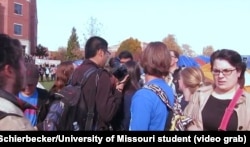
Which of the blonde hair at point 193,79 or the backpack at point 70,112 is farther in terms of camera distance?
the blonde hair at point 193,79

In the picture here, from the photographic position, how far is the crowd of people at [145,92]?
2.44m

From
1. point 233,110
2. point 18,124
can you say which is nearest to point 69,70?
point 233,110

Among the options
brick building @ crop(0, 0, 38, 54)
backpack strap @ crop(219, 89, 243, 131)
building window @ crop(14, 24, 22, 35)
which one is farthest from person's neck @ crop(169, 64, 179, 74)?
building window @ crop(14, 24, 22, 35)

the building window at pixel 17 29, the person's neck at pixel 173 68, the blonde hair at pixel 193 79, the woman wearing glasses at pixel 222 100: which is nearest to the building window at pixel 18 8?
the building window at pixel 17 29

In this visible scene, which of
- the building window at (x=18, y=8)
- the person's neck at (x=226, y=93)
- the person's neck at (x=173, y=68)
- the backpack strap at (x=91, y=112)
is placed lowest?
the backpack strap at (x=91, y=112)

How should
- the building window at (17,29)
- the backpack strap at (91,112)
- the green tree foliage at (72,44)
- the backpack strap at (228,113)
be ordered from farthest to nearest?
the green tree foliage at (72,44) → the building window at (17,29) → the backpack strap at (91,112) → the backpack strap at (228,113)

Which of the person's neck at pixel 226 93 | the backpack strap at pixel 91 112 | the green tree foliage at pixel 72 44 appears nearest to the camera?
the person's neck at pixel 226 93

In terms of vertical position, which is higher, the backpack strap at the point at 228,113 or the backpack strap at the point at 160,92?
the backpack strap at the point at 160,92

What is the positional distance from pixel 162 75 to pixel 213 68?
1.93ft

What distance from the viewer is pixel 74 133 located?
9.41 ft

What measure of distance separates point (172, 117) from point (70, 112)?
3.21 ft

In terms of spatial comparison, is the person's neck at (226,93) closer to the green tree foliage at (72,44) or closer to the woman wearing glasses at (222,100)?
the woman wearing glasses at (222,100)

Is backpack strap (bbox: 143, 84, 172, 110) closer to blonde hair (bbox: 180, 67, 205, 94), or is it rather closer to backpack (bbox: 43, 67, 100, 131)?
backpack (bbox: 43, 67, 100, 131)

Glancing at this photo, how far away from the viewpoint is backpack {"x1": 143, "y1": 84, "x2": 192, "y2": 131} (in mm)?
3186
